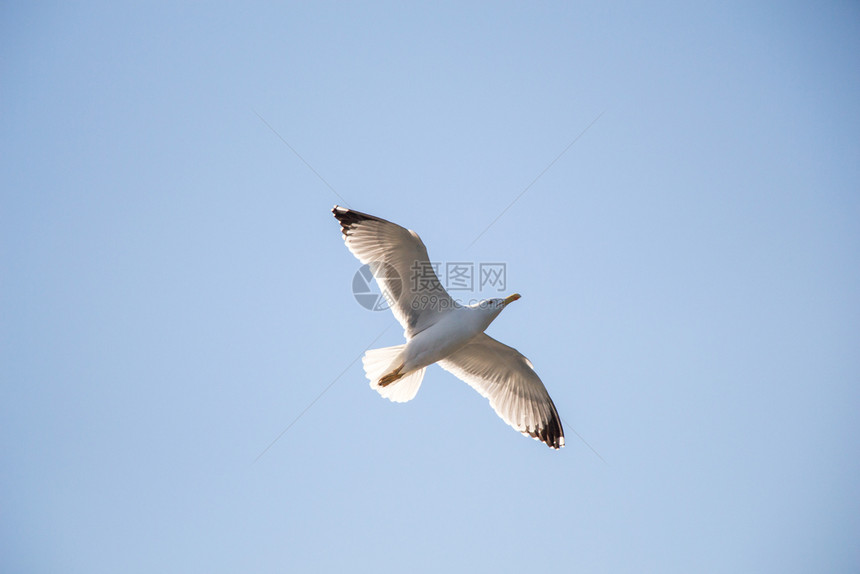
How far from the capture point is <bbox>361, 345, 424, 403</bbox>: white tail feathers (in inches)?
299

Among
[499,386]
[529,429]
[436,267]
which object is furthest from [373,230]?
[529,429]

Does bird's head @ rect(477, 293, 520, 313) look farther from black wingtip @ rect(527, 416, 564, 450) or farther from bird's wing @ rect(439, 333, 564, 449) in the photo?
black wingtip @ rect(527, 416, 564, 450)

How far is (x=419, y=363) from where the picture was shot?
24.9ft

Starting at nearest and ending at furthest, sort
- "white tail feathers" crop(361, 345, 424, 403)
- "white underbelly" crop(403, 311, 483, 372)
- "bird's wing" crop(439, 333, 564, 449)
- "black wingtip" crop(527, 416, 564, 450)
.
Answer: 1. "white underbelly" crop(403, 311, 483, 372)
2. "white tail feathers" crop(361, 345, 424, 403)
3. "bird's wing" crop(439, 333, 564, 449)
4. "black wingtip" crop(527, 416, 564, 450)

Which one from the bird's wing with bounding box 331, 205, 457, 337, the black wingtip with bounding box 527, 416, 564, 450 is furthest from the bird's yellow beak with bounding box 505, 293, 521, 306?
the black wingtip with bounding box 527, 416, 564, 450

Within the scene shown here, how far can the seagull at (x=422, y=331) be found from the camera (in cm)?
743

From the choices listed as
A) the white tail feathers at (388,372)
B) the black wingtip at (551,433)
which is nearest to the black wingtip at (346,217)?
the white tail feathers at (388,372)

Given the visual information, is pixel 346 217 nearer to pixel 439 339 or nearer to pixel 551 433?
pixel 439 339

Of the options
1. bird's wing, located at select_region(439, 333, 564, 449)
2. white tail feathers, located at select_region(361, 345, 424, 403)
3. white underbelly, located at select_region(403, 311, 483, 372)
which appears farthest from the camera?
bird's wing, located at select_region(439, 333, 564, 449)

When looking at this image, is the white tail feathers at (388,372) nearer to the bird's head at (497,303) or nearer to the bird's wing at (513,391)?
the bird's wing at (513,391)

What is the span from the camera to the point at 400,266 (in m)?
7.61

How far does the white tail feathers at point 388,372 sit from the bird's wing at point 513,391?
69 cm

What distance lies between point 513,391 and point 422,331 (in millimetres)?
1574

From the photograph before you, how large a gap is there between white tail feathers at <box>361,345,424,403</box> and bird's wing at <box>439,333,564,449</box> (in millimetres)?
693
